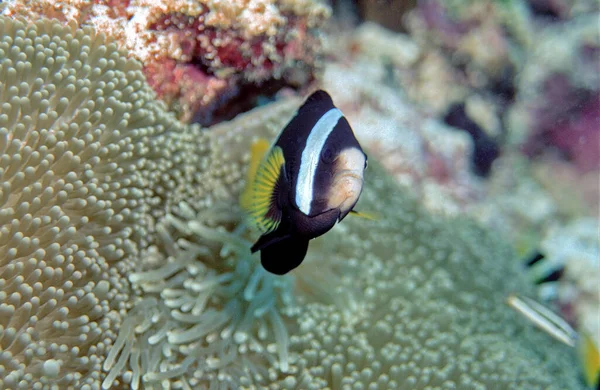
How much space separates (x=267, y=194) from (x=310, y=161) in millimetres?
149

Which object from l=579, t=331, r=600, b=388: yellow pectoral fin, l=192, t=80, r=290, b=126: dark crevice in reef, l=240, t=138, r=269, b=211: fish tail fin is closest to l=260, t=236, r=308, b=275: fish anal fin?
l=240, t=138, r=269, b=211: fish tail fin

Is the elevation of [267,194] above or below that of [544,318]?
above

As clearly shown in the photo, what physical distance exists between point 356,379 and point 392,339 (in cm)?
32

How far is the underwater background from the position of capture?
1334 millimetres

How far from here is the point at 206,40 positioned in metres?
2.02

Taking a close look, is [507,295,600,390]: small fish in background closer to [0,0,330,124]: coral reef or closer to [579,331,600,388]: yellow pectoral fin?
[579,331,600,388]: yellow pectoral fin

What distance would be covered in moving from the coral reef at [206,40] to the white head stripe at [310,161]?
1.03m

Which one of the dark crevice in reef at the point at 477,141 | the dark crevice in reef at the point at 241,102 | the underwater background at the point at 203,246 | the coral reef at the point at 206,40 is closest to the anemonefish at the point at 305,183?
the underwater background at the point at 203,246

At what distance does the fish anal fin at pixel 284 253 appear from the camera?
1.05 meters

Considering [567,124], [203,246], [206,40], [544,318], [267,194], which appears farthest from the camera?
[567,124]

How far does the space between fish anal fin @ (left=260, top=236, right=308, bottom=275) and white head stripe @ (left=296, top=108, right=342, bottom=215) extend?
132 millimetres

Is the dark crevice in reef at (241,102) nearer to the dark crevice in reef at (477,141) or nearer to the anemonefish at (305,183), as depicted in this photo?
the anemonefish at (305,183)

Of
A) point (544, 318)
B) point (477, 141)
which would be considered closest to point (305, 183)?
point (544, 318)

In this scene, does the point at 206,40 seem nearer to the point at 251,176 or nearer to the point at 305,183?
the point at 251,176
